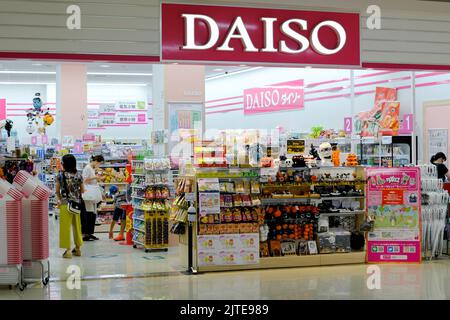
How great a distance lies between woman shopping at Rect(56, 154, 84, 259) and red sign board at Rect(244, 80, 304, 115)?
763cm

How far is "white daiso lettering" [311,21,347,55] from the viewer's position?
26.6 ft

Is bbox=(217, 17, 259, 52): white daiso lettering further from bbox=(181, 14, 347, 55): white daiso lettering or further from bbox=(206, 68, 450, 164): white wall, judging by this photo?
bbox=(206, 68, 450, 164): white wall

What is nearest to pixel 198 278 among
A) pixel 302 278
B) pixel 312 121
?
pixel 302 278

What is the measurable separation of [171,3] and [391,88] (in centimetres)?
848

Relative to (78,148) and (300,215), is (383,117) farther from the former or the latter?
(78,148)

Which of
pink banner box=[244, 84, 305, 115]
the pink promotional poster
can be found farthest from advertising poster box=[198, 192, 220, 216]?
pink banner box=[244, 84, 305, 115]

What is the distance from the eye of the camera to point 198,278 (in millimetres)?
7805

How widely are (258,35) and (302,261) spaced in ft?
10.0

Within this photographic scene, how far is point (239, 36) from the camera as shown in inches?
311

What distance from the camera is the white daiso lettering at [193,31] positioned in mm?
7738

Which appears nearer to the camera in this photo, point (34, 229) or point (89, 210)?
point (34, 229)

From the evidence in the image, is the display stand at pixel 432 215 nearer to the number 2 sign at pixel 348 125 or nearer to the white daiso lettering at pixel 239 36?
the white daiso lettering at pixel 239 36

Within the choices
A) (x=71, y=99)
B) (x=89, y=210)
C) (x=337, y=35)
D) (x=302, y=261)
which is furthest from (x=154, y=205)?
(x=71, y=99)
